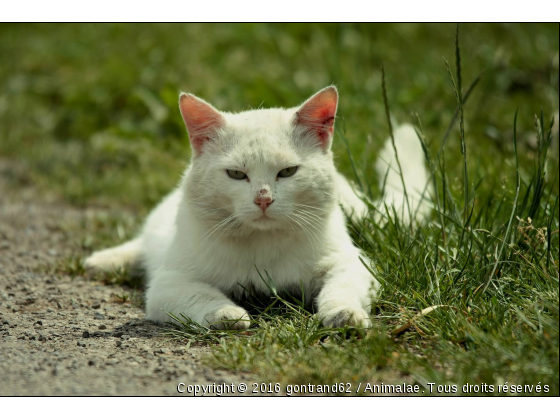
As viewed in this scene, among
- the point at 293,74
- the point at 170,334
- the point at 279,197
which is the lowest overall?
the point at 170,334

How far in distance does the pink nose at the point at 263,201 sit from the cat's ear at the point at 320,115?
49 centimetres

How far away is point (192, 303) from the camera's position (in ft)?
9.36

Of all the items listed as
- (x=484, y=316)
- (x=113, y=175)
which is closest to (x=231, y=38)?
(x=113, y=175)

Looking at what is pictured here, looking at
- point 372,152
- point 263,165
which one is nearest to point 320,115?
point 263,165

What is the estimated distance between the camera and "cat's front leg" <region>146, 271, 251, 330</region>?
2689mm

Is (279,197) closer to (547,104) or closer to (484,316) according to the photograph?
(484,316)

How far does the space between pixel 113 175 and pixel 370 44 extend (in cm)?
327

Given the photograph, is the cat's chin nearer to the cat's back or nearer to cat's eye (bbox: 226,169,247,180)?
cat's eye (bbox: 226,169,247,180)

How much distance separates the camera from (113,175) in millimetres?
5672

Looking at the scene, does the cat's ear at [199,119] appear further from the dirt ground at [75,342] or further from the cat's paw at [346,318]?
the cat's paw at [346,318]

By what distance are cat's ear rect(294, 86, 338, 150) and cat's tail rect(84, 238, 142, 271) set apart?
152 cm

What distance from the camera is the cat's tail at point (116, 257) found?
12.4ft

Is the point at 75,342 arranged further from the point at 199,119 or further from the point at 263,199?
the point at 199,119

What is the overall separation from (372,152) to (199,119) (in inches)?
81.1
